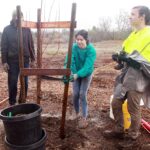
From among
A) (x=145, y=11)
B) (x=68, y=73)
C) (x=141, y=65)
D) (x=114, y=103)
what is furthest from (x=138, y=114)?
(x=145, y=11)

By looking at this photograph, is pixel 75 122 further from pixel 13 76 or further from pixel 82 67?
pixel 13 76

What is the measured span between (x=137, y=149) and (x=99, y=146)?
23.0 inches

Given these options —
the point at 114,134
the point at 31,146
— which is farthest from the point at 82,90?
the point at 31,146

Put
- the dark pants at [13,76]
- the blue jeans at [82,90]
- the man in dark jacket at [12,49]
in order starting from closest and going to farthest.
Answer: the blue jeans at [82,90], the man in dark jacket at [12,49], the dark pants at [13,76]

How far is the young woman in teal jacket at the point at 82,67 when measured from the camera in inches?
189

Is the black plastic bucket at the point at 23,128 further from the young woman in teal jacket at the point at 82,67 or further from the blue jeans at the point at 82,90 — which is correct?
the blue jeans at the point at 82,90

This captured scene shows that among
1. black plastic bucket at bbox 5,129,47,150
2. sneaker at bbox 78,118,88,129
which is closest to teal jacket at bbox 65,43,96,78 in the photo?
sneaker at bbox 78,118,88,129

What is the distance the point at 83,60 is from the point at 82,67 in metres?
0.12

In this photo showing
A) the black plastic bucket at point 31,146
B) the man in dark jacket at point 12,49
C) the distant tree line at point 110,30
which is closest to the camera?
the black plastic bucket at point 31,146

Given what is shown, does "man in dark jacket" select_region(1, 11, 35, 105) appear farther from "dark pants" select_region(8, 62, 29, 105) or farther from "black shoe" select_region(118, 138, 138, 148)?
"black shoe" select_region(118, 138, 138, 148)

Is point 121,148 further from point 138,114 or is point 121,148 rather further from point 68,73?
point 68,73

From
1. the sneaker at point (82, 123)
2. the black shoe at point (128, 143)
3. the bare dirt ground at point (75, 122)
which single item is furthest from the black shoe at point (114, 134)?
the sneaker at point (82, 123)

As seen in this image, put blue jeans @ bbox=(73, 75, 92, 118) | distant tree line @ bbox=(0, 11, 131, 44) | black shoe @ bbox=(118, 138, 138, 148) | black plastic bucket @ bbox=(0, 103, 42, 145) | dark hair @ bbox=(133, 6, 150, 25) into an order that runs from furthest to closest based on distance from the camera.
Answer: distant tree line @ bbox=(0, 11, 131, 44)
blue jeans @ bbox=(73, 75, 92, 118)
black shoe @ bbox=(118, 138, 138, 148)
dark hair @ bbox=(133, 6, 150, 25)
black plastic bucket @ bbox=(0, 103, 42, 145)

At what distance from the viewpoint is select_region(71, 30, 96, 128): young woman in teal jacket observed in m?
4.80
